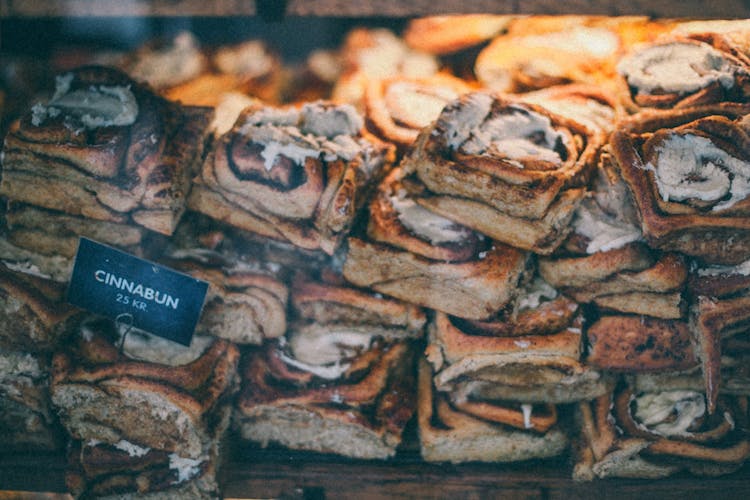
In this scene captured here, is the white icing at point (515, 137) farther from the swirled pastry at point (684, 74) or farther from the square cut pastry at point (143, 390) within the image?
the square cut pastry at point (143, 390)

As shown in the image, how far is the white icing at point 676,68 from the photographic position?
2406 millimetres

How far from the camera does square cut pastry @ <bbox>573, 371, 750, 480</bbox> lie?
227 centimetres

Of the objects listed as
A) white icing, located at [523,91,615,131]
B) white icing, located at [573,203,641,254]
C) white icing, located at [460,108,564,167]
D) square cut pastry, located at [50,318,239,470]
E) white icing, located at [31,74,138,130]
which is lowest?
square cut pastry, located at [50,318,239,470]

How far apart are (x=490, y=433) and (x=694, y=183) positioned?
121 centimetres

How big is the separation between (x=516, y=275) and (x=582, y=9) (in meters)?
0.97

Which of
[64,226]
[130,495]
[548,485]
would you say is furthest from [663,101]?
[130,495]

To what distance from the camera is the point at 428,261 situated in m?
2.26

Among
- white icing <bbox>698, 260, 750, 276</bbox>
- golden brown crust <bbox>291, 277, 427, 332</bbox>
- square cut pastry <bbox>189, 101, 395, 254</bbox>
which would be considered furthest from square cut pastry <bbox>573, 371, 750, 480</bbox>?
square cut pastry <bbox>189, 101, 395, 254</bbox>

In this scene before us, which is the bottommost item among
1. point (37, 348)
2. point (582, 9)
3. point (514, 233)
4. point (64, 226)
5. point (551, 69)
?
point (37, 348)

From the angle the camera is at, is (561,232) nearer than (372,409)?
Yes

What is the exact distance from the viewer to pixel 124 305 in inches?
87.9

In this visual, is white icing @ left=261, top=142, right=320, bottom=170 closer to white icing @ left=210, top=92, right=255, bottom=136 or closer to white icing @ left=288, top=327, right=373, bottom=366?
white icing @ left=210, top=92, right=255, bottom=136

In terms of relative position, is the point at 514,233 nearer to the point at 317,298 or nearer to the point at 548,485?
the point at 317,298

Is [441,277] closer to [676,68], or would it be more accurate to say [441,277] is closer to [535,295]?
[535,295]
